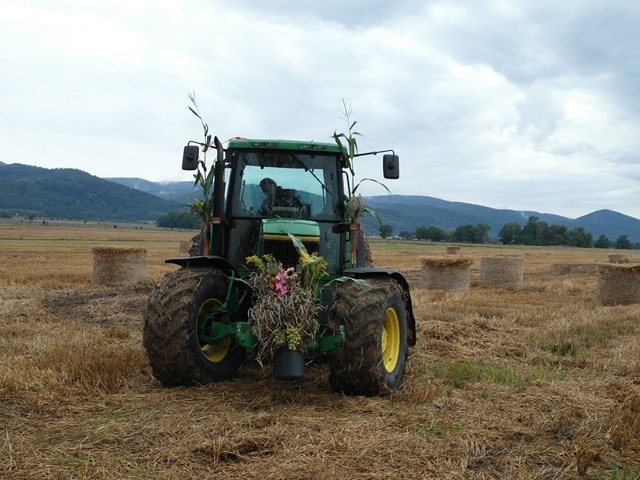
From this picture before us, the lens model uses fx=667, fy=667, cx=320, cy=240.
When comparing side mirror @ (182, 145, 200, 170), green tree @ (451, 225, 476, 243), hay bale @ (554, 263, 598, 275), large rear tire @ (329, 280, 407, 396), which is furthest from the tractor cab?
green tree @ (451, 225, 476, 243)

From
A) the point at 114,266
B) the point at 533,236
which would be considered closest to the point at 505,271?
the point at 114,266

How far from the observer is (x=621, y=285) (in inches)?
516

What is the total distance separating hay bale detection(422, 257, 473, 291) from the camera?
50.5 ft

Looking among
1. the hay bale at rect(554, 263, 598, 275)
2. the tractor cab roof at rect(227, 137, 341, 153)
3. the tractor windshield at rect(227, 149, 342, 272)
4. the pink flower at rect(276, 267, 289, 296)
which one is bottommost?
the hay bale at rect(554, 263, 598, 275)

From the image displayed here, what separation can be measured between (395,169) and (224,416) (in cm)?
300

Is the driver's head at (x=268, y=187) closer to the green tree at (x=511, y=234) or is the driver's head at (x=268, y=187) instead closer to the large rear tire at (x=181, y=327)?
the large rear tire at (x=181, y=327)

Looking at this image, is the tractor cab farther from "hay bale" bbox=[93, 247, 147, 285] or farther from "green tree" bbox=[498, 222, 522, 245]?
"green tree" bbox=[498, 222, 522, 245]

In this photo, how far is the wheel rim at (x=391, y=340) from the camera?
19.8ft

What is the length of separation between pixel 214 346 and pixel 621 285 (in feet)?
32.2

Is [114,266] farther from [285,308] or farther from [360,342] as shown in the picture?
[360,342]

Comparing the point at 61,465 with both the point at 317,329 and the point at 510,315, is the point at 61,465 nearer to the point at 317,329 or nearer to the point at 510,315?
the point at 317,329

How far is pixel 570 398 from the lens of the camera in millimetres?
5520

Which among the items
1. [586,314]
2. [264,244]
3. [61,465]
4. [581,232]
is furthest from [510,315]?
[581,232]

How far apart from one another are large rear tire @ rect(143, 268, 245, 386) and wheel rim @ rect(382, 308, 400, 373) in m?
1.49
